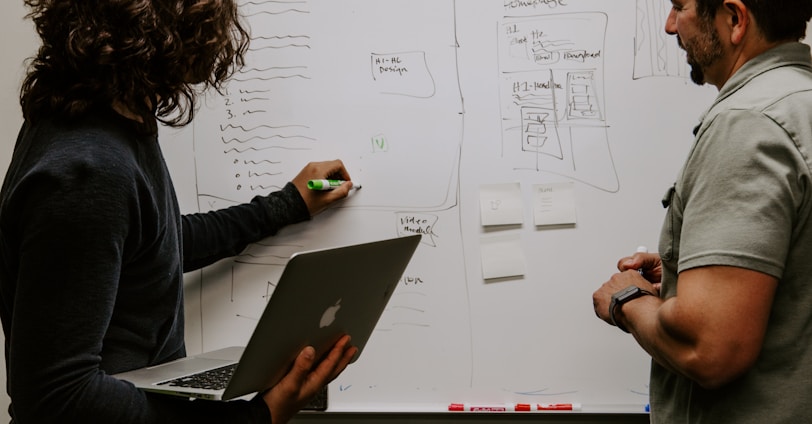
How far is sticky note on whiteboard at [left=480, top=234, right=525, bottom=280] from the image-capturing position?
156cm

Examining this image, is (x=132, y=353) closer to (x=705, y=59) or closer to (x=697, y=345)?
(x=697, y=345)

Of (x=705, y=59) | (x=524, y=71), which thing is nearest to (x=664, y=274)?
(x=705, y=59)

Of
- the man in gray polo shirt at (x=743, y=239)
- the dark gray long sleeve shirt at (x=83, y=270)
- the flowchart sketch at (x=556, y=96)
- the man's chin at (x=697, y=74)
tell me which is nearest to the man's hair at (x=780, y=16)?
the man in gray polo shirt at (x=743, y=239)

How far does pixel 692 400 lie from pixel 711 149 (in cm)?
38

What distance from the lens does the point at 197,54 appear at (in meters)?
0.98

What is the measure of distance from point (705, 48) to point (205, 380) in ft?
2.96

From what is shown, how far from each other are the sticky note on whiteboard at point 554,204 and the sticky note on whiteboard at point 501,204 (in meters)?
0.04

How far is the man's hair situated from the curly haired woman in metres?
0.78

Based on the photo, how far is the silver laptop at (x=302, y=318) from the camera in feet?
2.75

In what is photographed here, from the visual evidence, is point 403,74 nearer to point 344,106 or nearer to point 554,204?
point 344,106

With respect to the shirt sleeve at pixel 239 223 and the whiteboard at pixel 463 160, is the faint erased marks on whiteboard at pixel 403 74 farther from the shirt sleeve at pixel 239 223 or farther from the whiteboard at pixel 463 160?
the shirt sleeve at pixel 239 223

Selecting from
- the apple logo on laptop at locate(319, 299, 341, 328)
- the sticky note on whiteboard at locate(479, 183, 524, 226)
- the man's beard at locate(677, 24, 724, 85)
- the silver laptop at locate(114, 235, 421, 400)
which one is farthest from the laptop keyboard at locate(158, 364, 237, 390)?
the man's beard at locate(677, 24, 724, 85)

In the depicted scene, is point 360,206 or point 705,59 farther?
point 360,206

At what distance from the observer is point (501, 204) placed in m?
1.56
